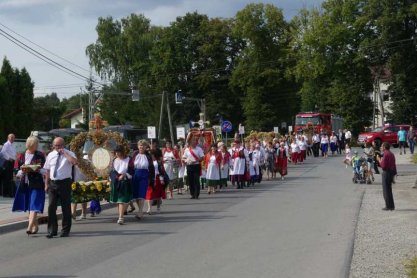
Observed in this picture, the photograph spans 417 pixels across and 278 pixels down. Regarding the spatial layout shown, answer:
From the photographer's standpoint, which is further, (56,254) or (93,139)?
(93,139)

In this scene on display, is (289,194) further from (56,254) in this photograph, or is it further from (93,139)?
(56,254)

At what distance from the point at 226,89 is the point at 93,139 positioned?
200ft

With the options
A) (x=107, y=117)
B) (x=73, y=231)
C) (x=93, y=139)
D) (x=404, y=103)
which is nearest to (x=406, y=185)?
(x=93, y=139)

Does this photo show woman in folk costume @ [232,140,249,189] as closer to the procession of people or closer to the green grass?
the procession of people

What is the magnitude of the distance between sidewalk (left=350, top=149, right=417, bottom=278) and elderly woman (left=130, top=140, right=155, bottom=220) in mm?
4871

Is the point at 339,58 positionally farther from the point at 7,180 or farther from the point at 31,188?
the point at 31,188

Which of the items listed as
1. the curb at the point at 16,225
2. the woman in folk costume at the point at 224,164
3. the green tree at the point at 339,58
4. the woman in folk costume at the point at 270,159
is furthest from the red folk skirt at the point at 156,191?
the green tree at the point at 339,58

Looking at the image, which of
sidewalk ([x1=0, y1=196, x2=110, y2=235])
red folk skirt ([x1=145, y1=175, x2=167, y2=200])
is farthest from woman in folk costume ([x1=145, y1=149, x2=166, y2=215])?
sidewalk ([x1=0, y1=196, x2=110, y2=235])

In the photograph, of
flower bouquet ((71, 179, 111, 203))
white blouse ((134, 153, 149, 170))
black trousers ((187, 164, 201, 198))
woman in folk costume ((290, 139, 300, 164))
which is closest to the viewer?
flower bouquet ((71, 179, 111, 203))

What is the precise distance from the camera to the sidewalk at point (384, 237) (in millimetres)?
8891

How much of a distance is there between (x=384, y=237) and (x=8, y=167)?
42.2ft

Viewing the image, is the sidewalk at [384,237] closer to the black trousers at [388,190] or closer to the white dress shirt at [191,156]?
the black trousers at [388,190]

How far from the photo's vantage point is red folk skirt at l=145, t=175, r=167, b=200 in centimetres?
1605

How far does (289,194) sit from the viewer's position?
67.2ft
